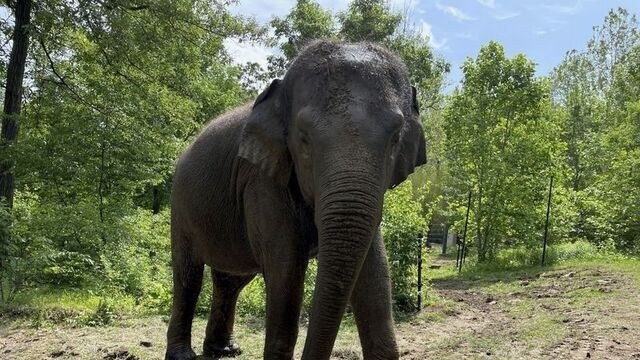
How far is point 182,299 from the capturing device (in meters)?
6.28

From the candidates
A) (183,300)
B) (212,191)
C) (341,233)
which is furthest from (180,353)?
(341,233)

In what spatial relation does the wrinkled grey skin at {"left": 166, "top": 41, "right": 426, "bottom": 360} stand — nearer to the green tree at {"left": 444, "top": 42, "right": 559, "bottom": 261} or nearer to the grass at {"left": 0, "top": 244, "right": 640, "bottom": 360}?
the grass at {"left": 0, "top": 244, "right": 640, "bottom": 360}

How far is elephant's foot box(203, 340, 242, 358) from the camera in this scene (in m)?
6.61

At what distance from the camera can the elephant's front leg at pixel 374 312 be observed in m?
4.11

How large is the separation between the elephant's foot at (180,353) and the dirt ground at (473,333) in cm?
53

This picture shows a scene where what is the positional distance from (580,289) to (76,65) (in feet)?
44.0

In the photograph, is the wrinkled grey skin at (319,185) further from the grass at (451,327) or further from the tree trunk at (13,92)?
the tree trunk at (13,92)

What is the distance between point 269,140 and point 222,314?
309 cm

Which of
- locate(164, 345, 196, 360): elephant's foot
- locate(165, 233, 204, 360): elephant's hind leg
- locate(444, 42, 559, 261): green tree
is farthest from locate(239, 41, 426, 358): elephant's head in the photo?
locate(444, 42, 559, 261): green tree

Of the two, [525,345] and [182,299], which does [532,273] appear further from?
[182,299]

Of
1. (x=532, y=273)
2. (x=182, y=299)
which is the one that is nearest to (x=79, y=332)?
(x=182, y=299)

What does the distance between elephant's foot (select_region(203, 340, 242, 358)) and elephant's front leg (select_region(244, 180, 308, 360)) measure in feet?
8.22

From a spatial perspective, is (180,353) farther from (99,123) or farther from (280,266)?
(99,123)

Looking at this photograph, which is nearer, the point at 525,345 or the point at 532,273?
the point at 525,345
